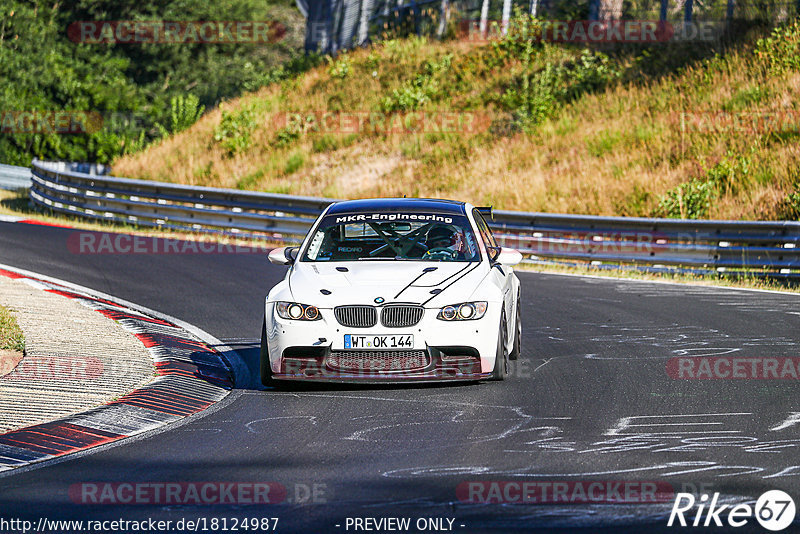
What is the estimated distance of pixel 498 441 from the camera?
24.6 feet

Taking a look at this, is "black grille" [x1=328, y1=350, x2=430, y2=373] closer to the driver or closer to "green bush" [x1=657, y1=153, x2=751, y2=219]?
the driver

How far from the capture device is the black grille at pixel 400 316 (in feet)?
30.0

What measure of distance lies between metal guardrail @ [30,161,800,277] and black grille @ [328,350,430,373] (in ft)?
33.3

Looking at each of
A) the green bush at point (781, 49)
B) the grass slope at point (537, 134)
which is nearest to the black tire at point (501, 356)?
the grass slope at point (537, 134)

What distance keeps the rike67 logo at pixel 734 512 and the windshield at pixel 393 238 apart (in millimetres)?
4636

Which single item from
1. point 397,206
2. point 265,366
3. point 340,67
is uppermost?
point 340,67

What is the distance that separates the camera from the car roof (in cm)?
1085

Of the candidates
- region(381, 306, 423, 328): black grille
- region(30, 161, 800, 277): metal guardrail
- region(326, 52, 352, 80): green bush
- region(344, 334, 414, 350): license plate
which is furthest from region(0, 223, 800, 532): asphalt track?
region(326, 52, 352, 80): green bush

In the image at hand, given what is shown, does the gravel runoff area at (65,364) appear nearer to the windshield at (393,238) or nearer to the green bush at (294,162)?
the windshield at (393,238)

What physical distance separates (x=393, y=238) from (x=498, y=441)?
355 cm

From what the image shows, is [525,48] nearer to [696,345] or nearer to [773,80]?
[773,80]

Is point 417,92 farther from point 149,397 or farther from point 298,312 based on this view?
point 149,397

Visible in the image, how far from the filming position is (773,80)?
27328mm

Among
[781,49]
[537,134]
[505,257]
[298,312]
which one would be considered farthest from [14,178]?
[298,312]
